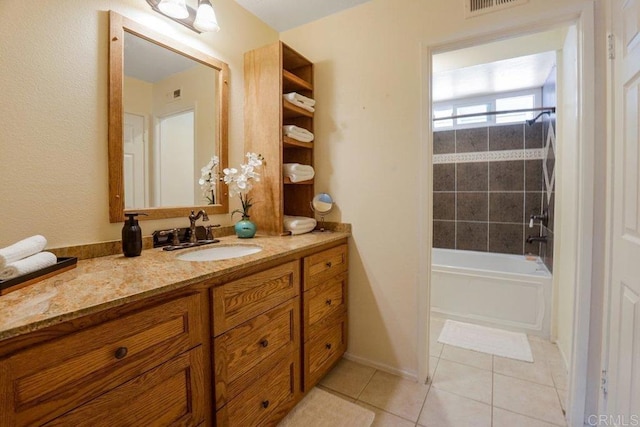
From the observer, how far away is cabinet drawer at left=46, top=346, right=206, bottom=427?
73cm

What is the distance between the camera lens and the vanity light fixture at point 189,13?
138 centimetres

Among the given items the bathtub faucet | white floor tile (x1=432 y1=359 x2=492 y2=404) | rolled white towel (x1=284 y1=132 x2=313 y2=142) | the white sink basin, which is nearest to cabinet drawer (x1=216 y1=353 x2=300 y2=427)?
the white sink basin

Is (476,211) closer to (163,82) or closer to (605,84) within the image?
(605,84)

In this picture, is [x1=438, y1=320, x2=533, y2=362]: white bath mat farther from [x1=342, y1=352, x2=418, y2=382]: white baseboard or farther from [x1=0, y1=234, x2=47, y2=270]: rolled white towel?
[x1=0, y1=234, x2=47, y2=270]: rolled white towel

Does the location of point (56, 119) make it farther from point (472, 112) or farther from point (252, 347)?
point (472, 112)

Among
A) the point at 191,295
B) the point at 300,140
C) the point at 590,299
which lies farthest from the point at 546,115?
the point at 191,295

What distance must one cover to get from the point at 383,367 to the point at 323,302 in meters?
0.67

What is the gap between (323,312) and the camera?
66.7 inches

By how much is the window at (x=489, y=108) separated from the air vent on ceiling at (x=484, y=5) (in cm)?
197

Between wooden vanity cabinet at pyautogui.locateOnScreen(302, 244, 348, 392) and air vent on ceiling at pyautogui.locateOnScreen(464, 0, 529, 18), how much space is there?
4.99ft

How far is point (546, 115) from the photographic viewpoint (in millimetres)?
2781

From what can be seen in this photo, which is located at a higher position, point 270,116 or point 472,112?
point 472,112

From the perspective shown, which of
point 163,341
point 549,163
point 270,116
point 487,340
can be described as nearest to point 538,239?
point 549,163

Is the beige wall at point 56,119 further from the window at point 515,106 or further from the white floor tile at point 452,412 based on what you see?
the window at point 515,106
